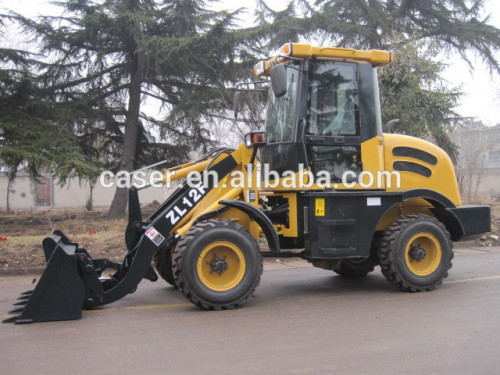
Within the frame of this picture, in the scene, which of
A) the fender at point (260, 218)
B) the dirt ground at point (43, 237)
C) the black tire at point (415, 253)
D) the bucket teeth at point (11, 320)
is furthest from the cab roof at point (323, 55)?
the dirt ground at point (43, 237)

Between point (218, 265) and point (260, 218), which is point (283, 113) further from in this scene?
point (218, 265)

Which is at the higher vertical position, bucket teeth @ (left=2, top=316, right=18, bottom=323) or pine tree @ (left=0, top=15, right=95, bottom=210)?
pine tree @ (left=0, top=15, right=95, bottom=210)

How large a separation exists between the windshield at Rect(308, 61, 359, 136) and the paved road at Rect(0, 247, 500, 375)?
2.29 m

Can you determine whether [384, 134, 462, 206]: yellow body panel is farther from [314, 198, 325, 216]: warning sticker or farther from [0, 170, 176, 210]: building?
[0, 170, 176, 210]: building

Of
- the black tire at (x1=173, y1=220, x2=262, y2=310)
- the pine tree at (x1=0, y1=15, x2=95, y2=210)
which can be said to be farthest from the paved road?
the pine tree at (x1=0, y1=15, x2=95, y2=210)

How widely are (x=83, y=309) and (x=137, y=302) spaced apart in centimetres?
74

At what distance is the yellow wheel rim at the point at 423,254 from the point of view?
675 cm

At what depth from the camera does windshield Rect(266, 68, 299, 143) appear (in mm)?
6414

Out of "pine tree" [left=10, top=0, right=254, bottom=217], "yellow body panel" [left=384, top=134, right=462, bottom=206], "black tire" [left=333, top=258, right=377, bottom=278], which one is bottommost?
"black tire" [left=333, top=258, right=377, bottom=278]

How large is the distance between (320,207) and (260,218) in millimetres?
859

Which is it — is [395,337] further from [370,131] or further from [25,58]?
[25,58]

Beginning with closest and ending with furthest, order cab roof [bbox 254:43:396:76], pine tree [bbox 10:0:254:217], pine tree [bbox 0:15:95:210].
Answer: cab roof [bbox 254:43:396:76] → pine tree [bbox 0:15:95:210] → pine tree [bbox 10:0:254:217]

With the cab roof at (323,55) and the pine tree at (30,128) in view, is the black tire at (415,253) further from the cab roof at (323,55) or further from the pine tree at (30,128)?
the pine tree at (30,128)

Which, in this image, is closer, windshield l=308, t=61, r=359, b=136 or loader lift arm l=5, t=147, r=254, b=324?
loader lift arm l=5, t=147, r=254, b=324
